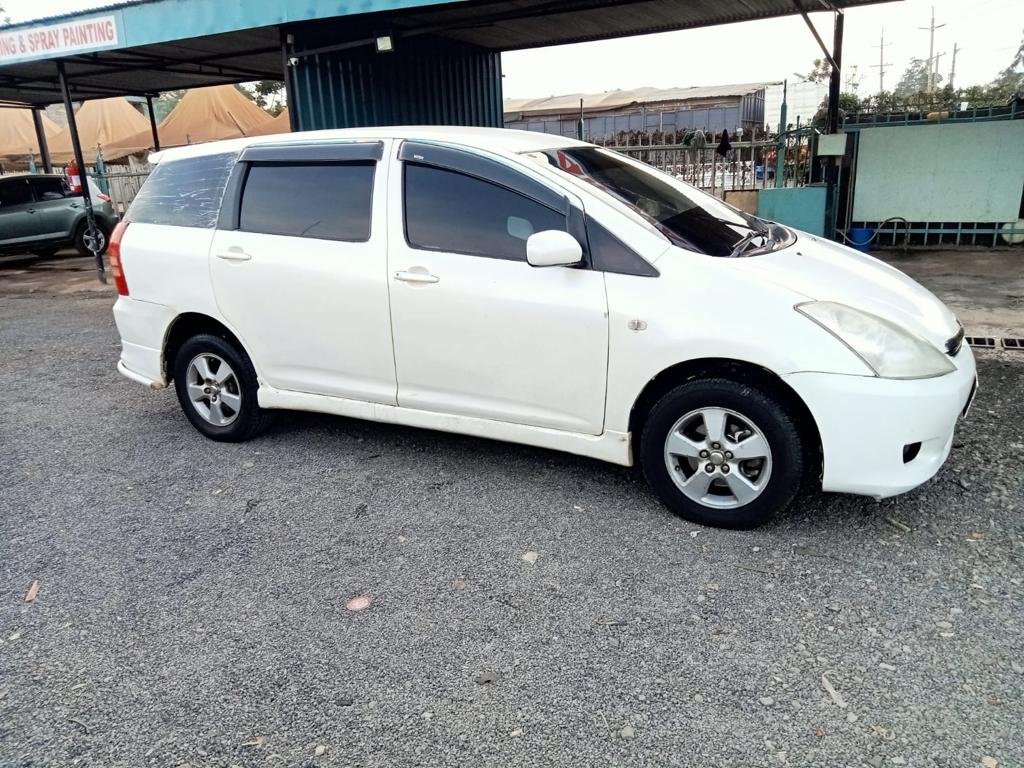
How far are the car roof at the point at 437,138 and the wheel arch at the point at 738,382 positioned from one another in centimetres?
136

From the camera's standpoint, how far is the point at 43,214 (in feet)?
47.0

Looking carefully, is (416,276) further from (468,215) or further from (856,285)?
(856,285)

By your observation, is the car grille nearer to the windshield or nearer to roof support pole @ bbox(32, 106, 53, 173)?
the windshield

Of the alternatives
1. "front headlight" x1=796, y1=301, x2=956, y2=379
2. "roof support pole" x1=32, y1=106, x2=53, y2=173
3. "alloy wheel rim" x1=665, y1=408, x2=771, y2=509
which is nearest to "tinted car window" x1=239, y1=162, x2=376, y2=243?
"alloy wheel rim" x1=665, y1=408, x2=771, y2=509

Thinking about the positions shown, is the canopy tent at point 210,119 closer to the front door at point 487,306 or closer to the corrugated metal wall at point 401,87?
the corrugated metal wall at point 401,87

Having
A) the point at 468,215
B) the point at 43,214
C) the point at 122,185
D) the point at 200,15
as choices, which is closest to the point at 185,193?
the point at 468,215

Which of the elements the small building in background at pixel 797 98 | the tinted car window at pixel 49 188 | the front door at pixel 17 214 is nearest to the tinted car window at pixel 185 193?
the front door at pixel 17 214

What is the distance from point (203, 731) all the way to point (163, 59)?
1099 cm

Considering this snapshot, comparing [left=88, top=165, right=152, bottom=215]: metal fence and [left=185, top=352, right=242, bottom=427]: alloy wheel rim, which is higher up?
[left=88, top=165, right=152, bottom=215]: metal fence

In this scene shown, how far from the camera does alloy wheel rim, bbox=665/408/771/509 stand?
3404mm

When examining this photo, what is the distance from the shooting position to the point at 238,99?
22.7 meters

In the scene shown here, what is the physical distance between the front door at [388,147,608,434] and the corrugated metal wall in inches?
205

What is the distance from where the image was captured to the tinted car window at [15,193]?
1370 cm

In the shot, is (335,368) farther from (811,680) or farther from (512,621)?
(811,680)
